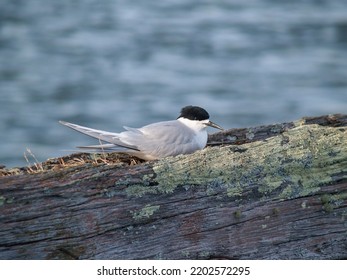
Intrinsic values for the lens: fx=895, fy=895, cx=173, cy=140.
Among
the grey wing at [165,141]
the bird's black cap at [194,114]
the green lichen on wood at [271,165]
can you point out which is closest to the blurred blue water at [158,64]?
the bird's black cap at [194,114]

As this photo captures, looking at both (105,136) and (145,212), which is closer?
(145,212)

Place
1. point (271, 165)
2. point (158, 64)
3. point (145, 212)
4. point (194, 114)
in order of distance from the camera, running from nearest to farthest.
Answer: point (145, 212) → point (271, 165) → point (194, 114) → point (158, 64)

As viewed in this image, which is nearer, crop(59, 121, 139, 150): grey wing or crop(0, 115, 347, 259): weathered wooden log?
crop(0, 115, 347, 259): weathered wooden log

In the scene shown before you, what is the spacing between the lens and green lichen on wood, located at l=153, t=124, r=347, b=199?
169 inches

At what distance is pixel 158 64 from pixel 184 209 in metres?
11.7

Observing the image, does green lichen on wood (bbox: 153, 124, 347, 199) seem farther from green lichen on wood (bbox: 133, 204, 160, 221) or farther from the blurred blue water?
the blurred blue water

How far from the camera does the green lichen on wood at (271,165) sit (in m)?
4.30

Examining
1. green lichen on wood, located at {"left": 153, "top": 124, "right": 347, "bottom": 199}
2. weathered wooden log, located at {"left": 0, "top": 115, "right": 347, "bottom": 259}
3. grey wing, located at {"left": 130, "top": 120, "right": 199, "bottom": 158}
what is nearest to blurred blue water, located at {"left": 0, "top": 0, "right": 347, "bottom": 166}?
grey wing, located at {"left": 130, "top": 120, "right": 199, "bottom": 158}

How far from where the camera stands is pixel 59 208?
4066 millimetres

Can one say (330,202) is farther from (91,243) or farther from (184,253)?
(91,243)

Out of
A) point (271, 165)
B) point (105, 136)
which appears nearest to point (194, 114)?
point (105, 136)

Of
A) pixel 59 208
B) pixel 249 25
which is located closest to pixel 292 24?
pixel 249 25

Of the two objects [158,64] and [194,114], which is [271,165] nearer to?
[194,114]

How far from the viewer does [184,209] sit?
4191 millimetres
